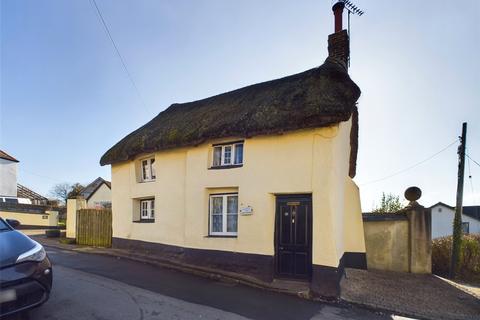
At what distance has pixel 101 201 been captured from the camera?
31547mm

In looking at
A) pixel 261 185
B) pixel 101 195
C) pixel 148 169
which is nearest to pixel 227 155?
pixel 261 185

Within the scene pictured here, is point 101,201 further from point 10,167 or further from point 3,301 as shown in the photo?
point 3,301

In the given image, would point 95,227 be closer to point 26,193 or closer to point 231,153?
point 231,153

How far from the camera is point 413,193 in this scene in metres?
11.5

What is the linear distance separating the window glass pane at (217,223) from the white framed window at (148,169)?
383 cm

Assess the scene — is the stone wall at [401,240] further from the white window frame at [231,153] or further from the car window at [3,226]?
the car window at [3,226]

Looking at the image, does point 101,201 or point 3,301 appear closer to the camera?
point 3,301

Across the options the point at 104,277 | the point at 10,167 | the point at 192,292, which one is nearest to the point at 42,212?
the point at 10,167

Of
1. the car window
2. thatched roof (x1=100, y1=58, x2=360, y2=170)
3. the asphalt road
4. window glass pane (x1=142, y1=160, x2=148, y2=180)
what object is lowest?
the asphalt road

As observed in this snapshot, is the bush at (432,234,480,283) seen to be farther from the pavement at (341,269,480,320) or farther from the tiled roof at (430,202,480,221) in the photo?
the tiled roof at (430,202,480,221)

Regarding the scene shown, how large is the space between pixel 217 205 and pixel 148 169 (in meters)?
4.38

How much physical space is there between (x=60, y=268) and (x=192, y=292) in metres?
4.35

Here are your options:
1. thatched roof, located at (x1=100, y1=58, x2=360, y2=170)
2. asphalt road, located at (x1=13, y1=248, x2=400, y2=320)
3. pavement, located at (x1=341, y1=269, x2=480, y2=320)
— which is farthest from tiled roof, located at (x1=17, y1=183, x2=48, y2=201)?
pavement, located at (x1=341, y1=269, x2=480, y2=320)

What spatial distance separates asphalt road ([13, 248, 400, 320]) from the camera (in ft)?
17.9
